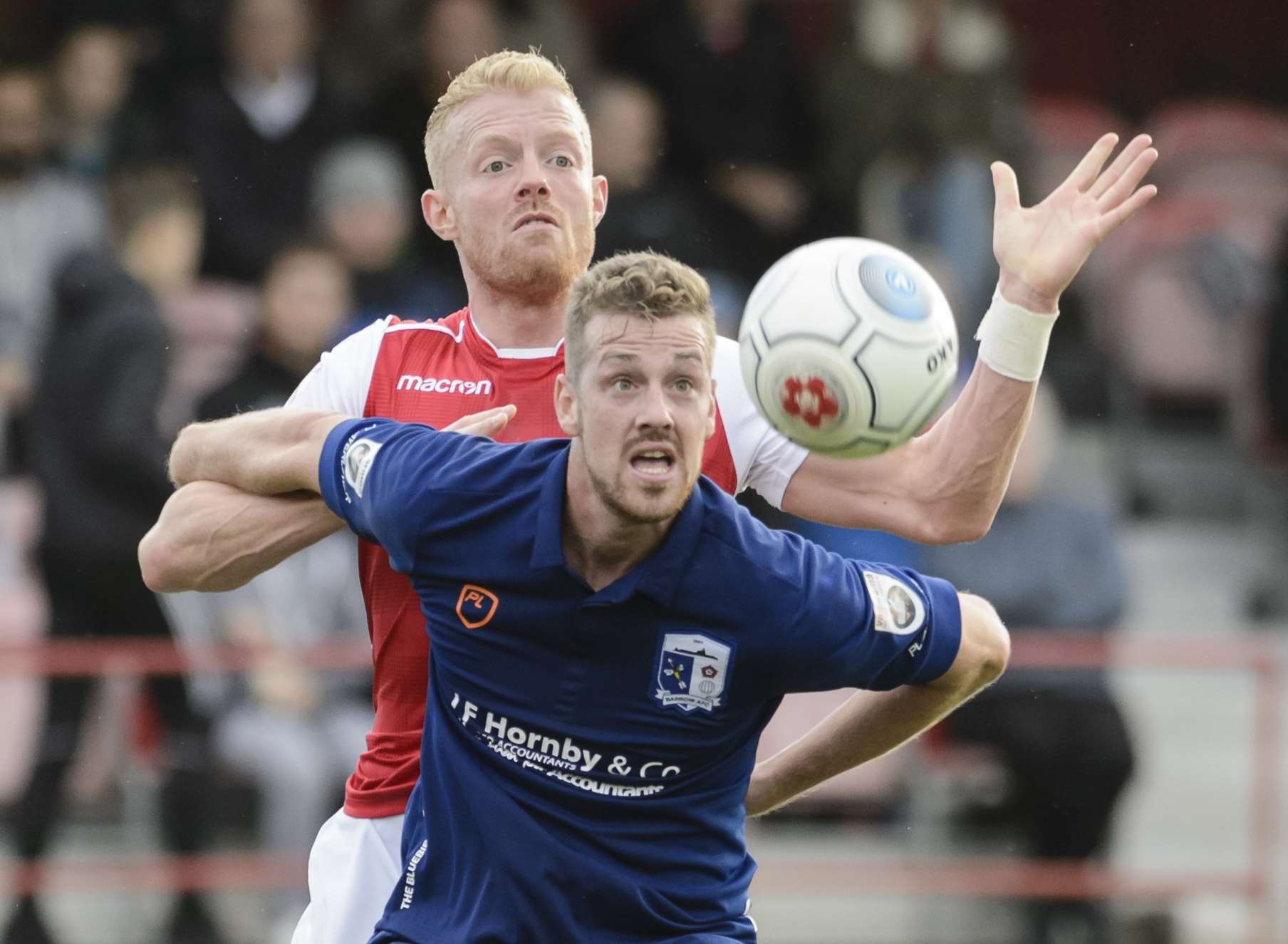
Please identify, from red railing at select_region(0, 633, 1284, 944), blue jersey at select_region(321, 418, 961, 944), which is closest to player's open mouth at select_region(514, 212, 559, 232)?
blue jersey at select_region(321, 418, 961, 944)

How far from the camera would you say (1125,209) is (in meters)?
4.16

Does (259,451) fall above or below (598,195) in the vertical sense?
below

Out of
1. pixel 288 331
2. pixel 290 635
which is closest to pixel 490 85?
pixel 288 331

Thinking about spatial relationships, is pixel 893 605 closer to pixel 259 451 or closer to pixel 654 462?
pixel 654 462

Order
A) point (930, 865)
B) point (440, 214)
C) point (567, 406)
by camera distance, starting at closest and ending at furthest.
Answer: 1. point (567, 406)
2. point (440, 214)
3. point (930, 865)

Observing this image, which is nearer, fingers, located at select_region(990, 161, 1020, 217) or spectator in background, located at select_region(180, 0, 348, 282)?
fingers, located at select_region(990, 161, 1020, 217)

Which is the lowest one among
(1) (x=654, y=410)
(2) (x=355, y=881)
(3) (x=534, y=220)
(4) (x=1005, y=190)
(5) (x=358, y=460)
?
(2) (x=355, y=881)

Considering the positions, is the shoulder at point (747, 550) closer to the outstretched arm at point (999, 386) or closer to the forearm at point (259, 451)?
the outstretched arm at point (999, 386)

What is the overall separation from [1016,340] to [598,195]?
108 cm

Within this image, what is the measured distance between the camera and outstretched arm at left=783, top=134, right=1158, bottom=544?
4164 millimetres

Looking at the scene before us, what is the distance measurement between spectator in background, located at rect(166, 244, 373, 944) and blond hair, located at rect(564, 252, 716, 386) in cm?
424

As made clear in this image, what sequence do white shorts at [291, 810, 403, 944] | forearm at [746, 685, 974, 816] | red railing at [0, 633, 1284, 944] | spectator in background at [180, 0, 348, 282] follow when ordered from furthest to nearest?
1. spectator in background at [180, 0, 348, 282]
2. red railing at [0, 633, 1284, 944]
3. white shorts at [291, 810, 403, 944]
4. forearm at [746, 685, 974, 816]

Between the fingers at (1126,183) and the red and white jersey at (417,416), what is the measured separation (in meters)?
0.81

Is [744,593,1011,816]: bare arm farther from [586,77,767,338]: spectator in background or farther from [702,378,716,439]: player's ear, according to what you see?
[586,77,767,338]: spectator in background
